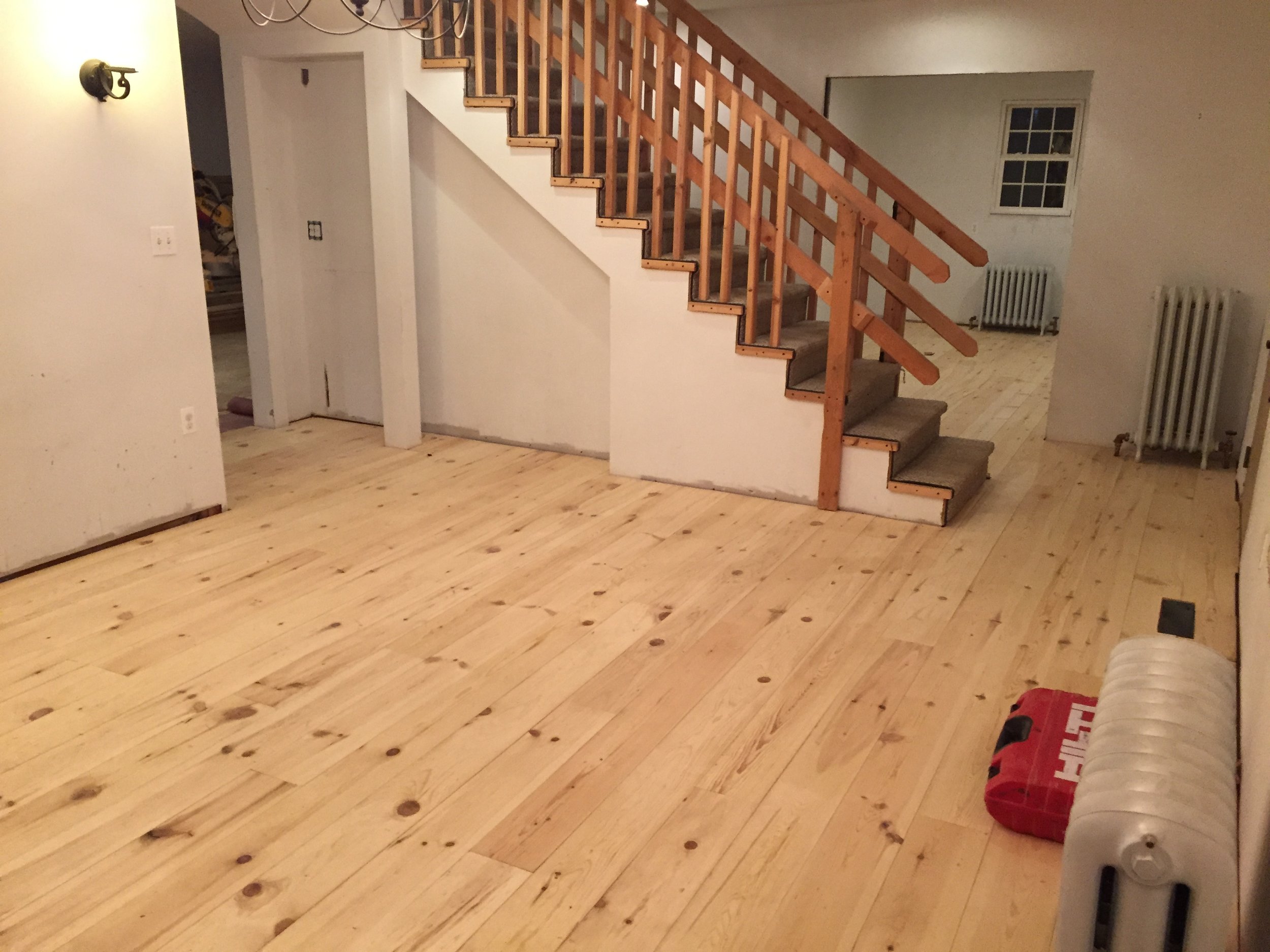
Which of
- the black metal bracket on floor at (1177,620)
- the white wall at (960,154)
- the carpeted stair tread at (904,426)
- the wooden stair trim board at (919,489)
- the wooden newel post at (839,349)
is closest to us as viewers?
the black metal bracket on floor at (1177,620)

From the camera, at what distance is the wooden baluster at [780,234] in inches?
170

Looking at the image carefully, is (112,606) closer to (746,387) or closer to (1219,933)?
(746,387)

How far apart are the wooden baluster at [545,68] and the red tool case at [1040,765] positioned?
3281mm

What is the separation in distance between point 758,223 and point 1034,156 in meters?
6.54

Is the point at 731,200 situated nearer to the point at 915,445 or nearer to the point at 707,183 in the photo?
the point at 707,183

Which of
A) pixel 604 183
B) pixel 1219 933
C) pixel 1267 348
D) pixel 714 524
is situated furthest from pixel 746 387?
pixel 1219 933

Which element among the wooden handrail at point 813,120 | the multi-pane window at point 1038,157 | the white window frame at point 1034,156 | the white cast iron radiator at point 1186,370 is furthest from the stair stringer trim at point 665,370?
the multi-pane window at point 1038,157

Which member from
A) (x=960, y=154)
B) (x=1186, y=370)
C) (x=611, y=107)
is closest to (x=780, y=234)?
(x=611, y=107)

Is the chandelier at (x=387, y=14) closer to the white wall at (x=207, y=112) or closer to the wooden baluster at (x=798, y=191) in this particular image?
the wooden baluster at (x=798, y=191)

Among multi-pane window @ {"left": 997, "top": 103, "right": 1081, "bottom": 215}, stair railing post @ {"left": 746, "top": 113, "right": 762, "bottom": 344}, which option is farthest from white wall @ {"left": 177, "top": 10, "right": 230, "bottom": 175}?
multi-pane window @ {"left": 997, "top": 103, "right": 1081, "bottom": 215}

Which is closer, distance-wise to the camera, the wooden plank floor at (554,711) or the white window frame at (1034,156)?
the wooden plank floor at (554,711)

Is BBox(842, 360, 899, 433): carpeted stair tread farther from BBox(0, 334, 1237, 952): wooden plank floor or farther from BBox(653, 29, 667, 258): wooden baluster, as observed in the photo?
BBox(653, 29, 667, 258): wooden baluster

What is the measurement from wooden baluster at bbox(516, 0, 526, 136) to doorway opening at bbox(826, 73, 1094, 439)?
208 inches

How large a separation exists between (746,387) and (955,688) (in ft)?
6.47
